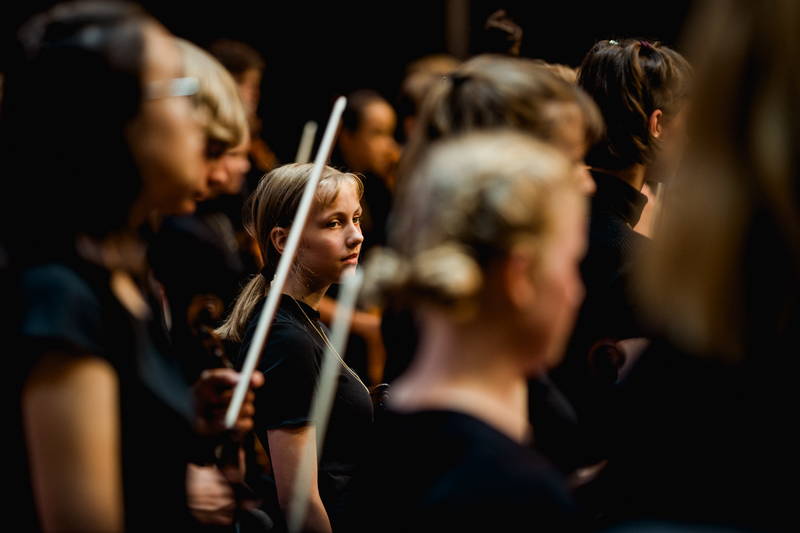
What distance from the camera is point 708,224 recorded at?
1.05m

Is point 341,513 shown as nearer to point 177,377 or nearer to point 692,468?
point 177,377

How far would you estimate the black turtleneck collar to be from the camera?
2.13 m

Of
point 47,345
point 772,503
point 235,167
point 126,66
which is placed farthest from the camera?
point 235,167

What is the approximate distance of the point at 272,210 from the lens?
7.56ft

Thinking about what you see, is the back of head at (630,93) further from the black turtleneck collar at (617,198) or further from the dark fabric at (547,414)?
the dark fabric at (547,414)

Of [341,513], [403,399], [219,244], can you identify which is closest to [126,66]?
[403,399]

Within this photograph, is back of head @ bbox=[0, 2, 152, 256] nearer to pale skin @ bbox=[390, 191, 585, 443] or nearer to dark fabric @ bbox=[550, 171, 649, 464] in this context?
pale skin @ bbox=[390, 191, 585, 443]

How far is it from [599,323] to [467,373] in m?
0.87

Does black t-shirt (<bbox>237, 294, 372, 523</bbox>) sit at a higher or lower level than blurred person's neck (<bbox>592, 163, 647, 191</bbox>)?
lower

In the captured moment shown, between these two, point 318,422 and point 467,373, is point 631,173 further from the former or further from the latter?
point 467,373

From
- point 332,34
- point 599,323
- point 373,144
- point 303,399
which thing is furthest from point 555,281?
point 332,34

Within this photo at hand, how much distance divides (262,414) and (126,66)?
94cm

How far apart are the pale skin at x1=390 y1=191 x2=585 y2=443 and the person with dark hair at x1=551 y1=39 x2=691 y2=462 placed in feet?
2.44

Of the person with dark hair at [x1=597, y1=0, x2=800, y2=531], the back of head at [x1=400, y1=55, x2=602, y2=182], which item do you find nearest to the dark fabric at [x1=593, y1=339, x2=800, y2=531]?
the person with dark hair at [x1=597, y1=0, x2=800, y2=531]
